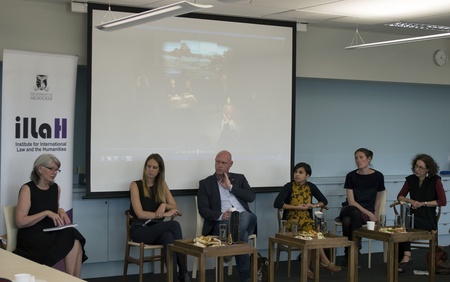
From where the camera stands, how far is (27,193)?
6.87 meters

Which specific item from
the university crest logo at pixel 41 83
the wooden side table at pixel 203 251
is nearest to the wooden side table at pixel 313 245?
the wooden side table at pixel 203 251

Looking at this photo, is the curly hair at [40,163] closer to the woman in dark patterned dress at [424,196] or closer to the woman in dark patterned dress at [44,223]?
the woman in dark patterned dress at [44,223]

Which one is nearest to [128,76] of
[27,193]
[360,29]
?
[27,193]

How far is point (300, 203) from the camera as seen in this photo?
8.61 meters

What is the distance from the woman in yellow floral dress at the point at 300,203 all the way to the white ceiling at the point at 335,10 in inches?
69.7

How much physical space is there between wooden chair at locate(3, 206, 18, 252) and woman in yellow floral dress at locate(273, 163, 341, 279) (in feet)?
9.79

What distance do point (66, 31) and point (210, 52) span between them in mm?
1698

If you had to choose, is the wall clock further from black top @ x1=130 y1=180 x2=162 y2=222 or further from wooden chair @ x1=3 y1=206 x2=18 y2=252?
wooden chair @ x1=3 y1=206 x2=18 y2=252

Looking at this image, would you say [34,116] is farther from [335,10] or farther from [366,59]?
[366,59]

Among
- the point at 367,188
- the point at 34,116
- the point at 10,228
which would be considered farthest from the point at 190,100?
the point at 10,228

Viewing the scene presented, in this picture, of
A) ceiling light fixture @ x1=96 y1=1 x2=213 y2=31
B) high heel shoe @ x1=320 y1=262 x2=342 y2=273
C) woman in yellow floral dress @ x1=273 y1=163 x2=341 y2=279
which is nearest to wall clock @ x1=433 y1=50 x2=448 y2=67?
woman in yellow floral dress @ x1=273 y1=163 x2=341 y2=279

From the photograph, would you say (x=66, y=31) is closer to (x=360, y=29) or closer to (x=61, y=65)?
(x=61, y=65)

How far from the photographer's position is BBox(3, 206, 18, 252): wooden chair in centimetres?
693

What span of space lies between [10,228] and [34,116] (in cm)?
122
